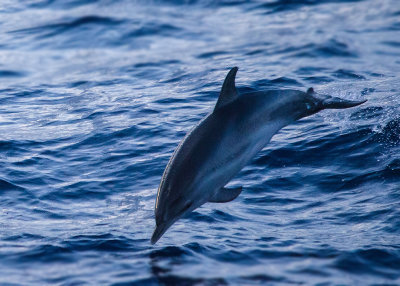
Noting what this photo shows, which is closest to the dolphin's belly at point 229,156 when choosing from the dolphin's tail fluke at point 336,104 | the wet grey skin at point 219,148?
the wet grey skin at point 219,148

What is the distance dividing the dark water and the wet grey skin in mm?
835

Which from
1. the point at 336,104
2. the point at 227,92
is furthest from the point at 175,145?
the point at 227,92

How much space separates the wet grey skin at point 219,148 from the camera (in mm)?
6090

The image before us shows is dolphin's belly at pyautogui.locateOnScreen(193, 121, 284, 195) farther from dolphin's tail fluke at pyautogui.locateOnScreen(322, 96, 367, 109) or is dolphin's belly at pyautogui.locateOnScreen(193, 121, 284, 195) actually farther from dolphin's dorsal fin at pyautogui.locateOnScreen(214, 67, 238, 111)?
dolphin's tail fluke at pyautogui.locateOnScreen(322, 96, 367, 109)

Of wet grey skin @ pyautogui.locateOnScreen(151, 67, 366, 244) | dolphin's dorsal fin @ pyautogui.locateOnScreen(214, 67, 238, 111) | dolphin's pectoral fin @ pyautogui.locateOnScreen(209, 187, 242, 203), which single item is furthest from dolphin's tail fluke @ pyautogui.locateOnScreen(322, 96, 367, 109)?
dolphin's pectoral fin @ pyautogui.locateOnScreen(209, 187, 242, 203)

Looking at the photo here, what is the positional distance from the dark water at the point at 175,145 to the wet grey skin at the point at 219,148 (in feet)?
2.74

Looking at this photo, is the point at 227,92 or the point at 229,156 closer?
the point at 229,156

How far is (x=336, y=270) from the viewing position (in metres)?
6.79

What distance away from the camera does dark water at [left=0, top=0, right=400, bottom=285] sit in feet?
23.4

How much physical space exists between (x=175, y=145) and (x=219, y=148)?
5.23 m

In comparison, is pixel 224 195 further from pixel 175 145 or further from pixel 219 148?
pixel 175 145

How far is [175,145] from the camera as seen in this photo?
11.5 meters

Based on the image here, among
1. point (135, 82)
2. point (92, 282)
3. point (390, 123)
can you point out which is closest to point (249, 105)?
point (92, 282)

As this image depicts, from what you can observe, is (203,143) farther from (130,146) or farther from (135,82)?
(135,82)
